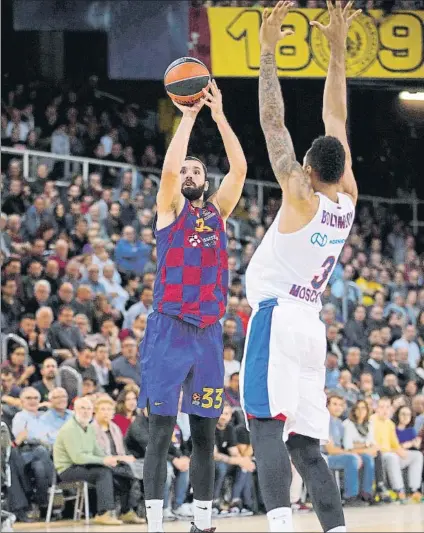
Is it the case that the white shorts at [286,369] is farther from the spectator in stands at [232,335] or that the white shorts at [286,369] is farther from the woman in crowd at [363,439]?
the woman in crowd at [363,439]

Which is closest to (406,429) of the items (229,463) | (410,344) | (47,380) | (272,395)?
(410,344)

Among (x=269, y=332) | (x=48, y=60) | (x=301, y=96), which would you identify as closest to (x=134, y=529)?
(x=269, y=332)

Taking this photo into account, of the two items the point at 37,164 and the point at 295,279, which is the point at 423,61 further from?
the point at 295,279

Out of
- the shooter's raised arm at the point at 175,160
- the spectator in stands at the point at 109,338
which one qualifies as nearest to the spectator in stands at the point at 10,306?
the spectator in stands at the point at 109,338

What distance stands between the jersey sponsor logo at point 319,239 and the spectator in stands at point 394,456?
9.44 metres

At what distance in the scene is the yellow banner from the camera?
17.9 metres

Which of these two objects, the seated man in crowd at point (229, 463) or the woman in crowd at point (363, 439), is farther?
the woman in crowd at point (363, 439)

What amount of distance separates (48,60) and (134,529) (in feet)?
46.3

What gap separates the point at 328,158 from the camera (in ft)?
19.8

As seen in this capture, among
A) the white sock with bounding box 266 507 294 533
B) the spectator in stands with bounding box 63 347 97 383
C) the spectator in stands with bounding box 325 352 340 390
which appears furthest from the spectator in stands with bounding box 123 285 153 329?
the white sock with bounding box 266 507 294 533

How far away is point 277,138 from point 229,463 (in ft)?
25.3

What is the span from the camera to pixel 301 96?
794 inches

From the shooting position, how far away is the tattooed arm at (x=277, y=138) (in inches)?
233

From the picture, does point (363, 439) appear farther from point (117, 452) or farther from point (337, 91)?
point (337, 91)
